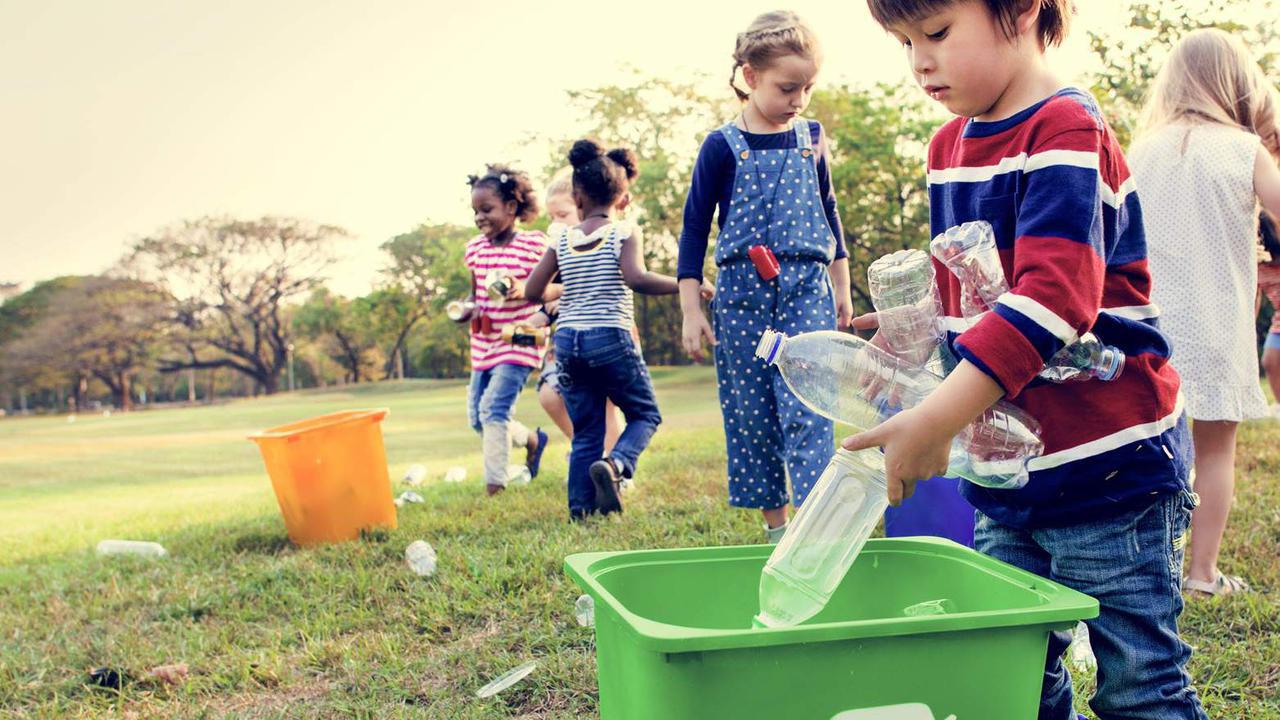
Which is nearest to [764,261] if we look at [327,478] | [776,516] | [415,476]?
[776,516]

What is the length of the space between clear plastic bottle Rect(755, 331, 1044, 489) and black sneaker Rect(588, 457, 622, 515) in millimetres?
2273

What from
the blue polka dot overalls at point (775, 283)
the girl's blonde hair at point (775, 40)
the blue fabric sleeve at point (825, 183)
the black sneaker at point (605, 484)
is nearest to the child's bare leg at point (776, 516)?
the blue polka dot overalls at point (775, 283)

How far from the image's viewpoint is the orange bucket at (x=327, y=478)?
383 centimetres

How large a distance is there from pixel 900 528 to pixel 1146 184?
1.19 metres

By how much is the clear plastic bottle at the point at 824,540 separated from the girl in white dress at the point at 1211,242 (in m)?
1.66

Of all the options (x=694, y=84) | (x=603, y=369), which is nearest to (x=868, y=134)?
(x=694, y=84)

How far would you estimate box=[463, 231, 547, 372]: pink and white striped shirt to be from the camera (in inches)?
195

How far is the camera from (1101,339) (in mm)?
1373

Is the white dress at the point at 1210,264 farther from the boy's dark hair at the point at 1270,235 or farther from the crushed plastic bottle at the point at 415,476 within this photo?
the crushed plastic bottle at the point at 415,476

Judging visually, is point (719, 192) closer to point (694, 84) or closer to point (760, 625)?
point (760, 625)

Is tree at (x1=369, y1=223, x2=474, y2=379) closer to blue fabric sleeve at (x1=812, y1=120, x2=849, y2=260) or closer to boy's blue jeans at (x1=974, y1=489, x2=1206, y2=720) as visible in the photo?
blue fabric sleeve at (x1=812, y1=120, x2=849, y2=260)

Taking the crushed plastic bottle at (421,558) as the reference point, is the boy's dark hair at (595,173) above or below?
above

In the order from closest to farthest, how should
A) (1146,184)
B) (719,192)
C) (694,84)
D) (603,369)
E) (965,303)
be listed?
(965,303)
(1146,184)
(719,192)
(603,369)
(694,84)

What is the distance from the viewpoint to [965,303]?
1.41m
